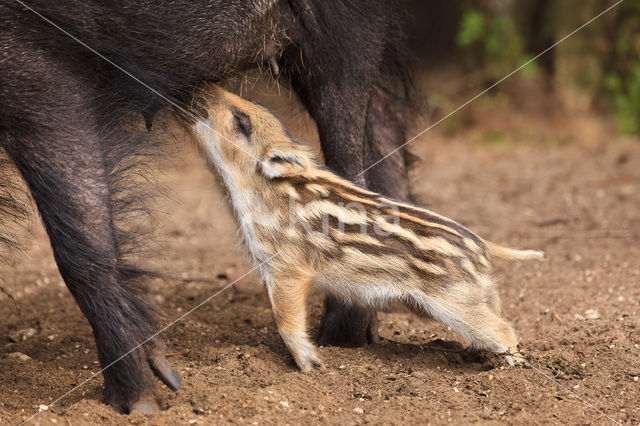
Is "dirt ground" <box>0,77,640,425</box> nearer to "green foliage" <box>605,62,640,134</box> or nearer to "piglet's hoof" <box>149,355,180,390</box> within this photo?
"piglet's hoof" <box>149,355,180,390</box>

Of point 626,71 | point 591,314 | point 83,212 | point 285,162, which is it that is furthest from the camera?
point 626,71

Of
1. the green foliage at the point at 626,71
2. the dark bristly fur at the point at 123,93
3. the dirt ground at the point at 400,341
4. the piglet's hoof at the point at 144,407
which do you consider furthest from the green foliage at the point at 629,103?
the piglet's hoof at the point at 144,407

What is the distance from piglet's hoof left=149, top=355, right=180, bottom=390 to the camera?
3.10 meters

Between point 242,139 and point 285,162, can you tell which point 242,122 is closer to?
point 242,139

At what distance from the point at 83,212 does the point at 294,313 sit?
101 cm

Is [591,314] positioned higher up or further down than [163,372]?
higher up

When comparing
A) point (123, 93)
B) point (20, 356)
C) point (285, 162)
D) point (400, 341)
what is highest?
point (123, 93)

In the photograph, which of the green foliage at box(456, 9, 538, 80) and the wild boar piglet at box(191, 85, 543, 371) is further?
the green foliage at box(456, 9, 538, 80)

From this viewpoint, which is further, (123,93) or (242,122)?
(242,122)

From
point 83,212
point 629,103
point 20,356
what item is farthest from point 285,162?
point 629,103

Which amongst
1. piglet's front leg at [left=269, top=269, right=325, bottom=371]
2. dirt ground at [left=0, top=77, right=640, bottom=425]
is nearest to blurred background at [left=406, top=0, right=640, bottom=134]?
dirt ground at [left=0, top=77, right=640, bottom=425]

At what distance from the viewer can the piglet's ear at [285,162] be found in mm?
3545

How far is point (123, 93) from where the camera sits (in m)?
3.18

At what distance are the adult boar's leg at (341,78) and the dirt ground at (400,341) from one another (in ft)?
0.81
